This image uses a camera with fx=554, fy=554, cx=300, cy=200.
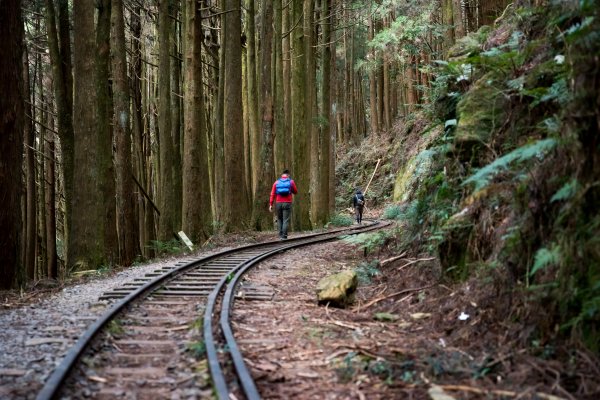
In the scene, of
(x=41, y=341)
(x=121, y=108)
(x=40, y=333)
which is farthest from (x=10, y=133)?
(x=121, y=108)

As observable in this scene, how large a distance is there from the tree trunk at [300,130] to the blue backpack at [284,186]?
15.2 feet

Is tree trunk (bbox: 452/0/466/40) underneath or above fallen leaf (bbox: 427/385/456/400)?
above

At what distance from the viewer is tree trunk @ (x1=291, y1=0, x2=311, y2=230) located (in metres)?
20.6

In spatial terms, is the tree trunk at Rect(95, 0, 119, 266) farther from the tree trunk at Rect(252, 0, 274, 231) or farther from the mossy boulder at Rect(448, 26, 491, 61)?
the mossy boulder at Rect(448, 26, 491, 61)

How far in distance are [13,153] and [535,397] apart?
31.0 feet

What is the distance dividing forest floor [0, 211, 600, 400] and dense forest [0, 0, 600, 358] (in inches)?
13.8

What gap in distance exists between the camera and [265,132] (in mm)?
19438

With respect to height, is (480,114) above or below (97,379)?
above

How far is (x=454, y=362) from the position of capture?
4.91m

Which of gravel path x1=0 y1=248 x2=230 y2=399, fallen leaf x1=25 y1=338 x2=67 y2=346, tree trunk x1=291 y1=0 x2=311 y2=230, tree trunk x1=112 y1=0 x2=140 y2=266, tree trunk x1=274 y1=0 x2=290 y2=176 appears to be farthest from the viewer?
tree trunk x1=274 y1=0 x2=290 y2=176

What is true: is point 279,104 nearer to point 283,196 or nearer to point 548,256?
point 283,196

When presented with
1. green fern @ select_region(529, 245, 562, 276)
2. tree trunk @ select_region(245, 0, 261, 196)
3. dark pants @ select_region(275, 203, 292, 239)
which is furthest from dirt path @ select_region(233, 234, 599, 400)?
tree trunk @ select_region(245, 0, 261, 196)

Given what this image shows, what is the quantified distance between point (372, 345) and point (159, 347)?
7.42ft

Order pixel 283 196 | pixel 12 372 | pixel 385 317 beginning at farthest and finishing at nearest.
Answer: pixel 283 196, pixel 385 317, pixel 12 372
